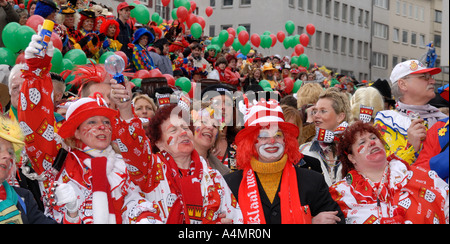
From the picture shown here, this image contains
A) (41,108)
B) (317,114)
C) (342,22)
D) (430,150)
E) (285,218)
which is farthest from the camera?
(342,22)

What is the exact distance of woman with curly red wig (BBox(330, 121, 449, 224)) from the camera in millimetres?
4617

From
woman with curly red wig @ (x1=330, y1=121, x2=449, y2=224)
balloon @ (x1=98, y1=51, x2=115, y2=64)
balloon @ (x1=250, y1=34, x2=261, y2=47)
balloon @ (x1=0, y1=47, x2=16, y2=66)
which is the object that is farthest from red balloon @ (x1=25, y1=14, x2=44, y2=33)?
balloon @ (x1=250, y1=34, x2=261, y2=47)


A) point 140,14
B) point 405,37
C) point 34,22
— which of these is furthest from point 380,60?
point 34,22

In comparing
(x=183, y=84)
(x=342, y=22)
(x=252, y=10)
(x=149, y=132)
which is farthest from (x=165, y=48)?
(x=342, y=22)

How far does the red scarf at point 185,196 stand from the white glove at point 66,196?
0.69 m

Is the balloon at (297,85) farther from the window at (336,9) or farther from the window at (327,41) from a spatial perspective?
the window at (336,9)

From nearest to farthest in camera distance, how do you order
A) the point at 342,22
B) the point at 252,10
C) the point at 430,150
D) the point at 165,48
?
the point at 430,150 < the point at 165,48 < the point at 252,10 < the point at 342,22

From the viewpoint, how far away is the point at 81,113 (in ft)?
13.6

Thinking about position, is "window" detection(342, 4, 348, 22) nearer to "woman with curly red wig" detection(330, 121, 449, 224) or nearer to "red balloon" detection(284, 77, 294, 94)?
"red balloon" detection(284, 77, 294, 94)

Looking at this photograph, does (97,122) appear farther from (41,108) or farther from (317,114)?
(317,114)

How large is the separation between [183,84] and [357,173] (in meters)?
6.29

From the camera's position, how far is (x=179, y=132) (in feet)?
14.9

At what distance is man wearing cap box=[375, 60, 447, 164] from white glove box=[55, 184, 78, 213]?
2826 mm

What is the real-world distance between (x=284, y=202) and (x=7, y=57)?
16.0 feet
